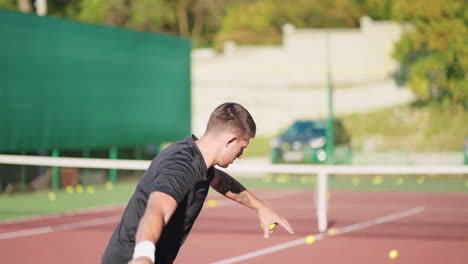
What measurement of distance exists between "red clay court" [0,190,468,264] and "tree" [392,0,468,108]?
18.0 meters

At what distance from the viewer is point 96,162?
546 inches

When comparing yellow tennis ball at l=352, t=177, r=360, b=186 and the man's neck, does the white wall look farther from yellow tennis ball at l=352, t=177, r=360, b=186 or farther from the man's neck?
the man's neck

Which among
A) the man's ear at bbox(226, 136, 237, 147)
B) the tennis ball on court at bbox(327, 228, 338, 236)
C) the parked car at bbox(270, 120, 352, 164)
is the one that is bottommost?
the parked car at bbox(270, 120, 352, 164)

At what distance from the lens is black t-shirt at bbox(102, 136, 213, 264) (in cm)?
433

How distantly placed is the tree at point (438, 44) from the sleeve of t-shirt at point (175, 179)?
108 feet

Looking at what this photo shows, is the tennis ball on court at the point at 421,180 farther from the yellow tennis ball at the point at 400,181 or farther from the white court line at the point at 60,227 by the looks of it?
the white court line at the point at 60,227

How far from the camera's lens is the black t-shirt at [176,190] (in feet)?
14.2

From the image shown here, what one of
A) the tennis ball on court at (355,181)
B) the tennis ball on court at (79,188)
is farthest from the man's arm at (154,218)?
the tennis ball on court at (355,181)

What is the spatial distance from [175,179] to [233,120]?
50 cm

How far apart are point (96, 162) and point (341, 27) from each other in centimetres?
4679

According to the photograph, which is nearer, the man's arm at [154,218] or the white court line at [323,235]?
the man's arm at [154,218]

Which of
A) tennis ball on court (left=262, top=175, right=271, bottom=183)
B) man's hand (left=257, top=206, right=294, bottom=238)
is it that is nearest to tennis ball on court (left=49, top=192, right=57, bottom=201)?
tennis ball on court (left=262, top=175, right=271, bottom=183)

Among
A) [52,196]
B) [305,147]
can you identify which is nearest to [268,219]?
[52,196]

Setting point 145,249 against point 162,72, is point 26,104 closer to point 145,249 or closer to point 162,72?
point 162,72
